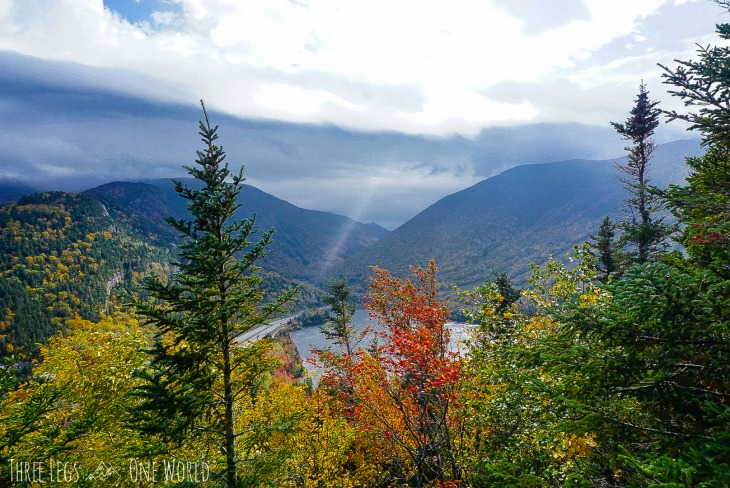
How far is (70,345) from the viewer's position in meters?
16.5

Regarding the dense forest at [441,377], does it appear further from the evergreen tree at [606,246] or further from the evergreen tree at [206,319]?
the evergreen tree at [606,246]

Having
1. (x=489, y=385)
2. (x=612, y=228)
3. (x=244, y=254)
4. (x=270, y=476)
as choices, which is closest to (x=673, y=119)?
(x=489, y=385)

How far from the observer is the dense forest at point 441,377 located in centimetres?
544

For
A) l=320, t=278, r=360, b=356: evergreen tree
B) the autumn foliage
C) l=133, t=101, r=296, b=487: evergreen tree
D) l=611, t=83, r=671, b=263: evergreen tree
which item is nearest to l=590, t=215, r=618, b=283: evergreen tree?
l=611, t=83, r=671, b=263: evergreen tree

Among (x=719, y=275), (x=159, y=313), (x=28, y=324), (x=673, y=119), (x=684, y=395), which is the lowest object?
(x=28, y=324)

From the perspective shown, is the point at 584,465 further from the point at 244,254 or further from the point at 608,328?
the point at 244,254

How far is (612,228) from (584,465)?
26027mm

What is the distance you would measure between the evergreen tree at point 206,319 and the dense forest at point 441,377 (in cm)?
6

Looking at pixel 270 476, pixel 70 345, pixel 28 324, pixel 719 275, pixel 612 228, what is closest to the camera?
pixel 719 275

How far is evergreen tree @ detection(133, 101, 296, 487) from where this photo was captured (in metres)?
9.52

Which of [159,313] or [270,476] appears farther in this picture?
[270,476]

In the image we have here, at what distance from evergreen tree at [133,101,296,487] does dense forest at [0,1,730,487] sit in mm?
56

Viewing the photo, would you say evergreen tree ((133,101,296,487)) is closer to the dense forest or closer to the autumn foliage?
the dense forest

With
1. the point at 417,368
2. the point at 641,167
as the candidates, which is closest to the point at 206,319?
the point at 417,368
